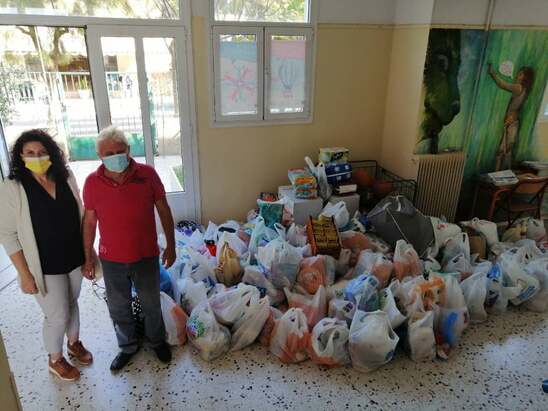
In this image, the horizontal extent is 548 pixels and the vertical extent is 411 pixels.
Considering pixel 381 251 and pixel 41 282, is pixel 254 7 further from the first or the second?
pixel 41 282

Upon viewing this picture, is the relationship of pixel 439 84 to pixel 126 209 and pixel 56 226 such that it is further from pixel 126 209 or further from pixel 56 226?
pixel 56 226

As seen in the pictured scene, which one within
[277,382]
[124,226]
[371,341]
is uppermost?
[124,226]

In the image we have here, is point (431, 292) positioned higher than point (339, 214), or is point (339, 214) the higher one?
point (339, 214)

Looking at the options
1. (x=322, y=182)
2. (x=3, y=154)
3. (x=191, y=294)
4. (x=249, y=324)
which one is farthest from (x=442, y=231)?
(x=3, y=154)

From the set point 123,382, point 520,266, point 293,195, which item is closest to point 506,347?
point 520,266

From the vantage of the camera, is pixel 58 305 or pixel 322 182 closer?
pixel 58 305

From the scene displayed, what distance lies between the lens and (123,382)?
2098 millimetres

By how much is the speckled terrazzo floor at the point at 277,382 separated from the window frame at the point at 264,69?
199 cm

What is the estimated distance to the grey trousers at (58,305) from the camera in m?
1.91

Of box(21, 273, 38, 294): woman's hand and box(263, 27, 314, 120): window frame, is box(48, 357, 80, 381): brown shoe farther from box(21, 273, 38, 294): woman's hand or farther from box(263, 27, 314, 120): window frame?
box(263, 27, 314, 120): window frame

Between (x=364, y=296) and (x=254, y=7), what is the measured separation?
2531mm

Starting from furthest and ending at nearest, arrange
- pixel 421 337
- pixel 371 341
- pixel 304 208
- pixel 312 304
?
1. pixel 304 208
2. pixel 312 304
3. pixel 421 337
4. pixel 371 341

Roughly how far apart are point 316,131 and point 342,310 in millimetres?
2003

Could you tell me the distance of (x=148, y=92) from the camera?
10.7 ft
